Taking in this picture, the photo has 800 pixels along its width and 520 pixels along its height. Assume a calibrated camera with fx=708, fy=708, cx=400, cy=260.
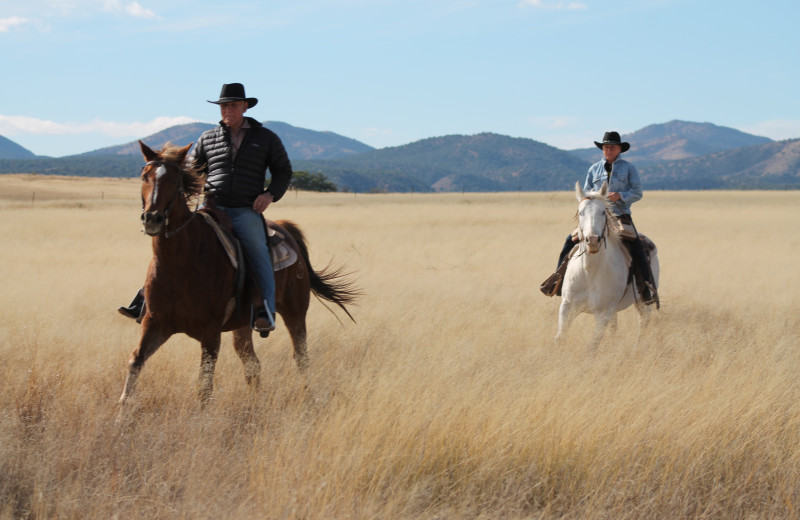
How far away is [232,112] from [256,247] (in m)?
1.22

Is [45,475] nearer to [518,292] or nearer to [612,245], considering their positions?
[612,245]

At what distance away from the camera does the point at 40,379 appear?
6.02 meters

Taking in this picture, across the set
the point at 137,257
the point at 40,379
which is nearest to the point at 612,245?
the point at 40,379

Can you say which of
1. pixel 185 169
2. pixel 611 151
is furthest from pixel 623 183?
pixel 185 169

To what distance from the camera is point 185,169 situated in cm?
562

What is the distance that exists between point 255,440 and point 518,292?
818cm

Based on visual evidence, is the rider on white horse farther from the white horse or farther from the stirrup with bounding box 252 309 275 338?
the stirrup with bounding box 252 309 275 338

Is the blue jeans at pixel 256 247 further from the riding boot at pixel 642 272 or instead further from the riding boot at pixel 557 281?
the riding boot at pixel 642 272

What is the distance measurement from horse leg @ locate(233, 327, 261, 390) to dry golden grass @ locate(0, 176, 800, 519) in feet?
0.48

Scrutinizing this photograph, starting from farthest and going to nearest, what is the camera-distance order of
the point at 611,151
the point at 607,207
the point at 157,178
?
the point at 611,151 → the point at 607,207 → the point at 157,178

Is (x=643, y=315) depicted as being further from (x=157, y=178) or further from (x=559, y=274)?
(x=157, y=178)

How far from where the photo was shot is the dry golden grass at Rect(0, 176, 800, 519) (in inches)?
169

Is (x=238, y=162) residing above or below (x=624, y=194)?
above

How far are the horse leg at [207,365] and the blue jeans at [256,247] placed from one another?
61 cm
